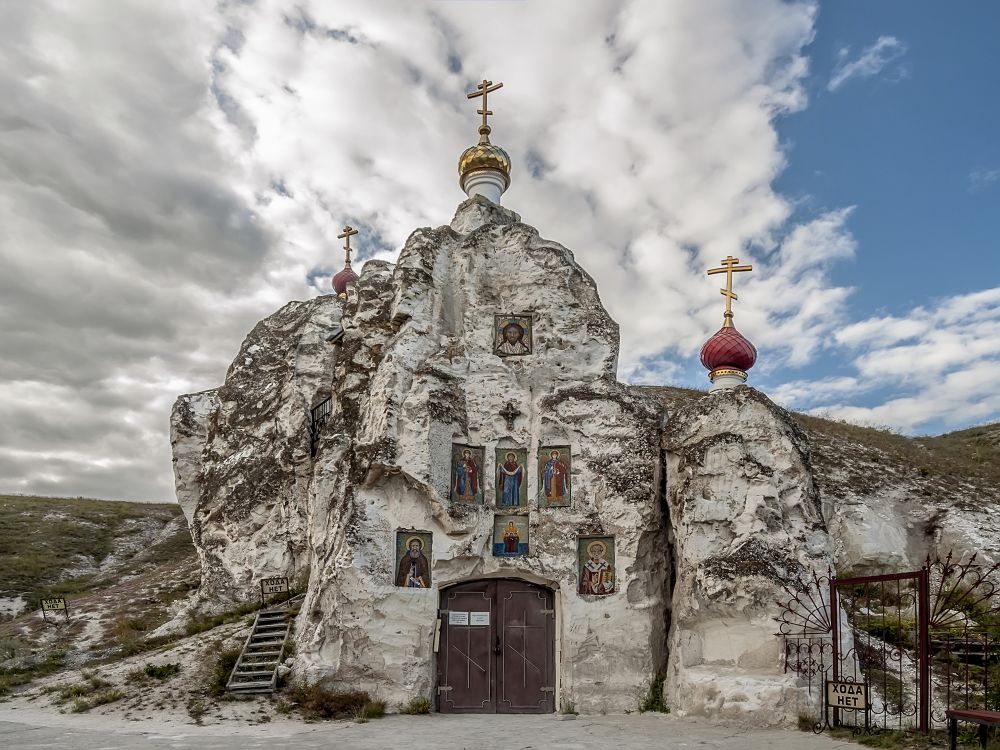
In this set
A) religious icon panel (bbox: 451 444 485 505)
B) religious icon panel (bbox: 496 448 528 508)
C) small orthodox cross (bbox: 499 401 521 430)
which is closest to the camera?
religious icon panel (bbox: 451 444 485 505)

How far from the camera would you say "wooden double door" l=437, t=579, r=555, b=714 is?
1277cm

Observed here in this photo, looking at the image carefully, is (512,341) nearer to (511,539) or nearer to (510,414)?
(510,414)

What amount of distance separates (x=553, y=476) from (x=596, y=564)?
5.63 feet

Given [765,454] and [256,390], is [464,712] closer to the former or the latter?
[765,454]

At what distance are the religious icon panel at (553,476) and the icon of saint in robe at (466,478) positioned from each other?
3.84ft

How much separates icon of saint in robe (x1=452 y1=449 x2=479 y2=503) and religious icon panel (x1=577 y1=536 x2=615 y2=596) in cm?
207

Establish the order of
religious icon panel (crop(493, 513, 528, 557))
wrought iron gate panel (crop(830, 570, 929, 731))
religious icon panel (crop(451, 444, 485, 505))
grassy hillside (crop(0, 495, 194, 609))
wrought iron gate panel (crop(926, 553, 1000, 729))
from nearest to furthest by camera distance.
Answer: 1. wrought iron gate panel (crop(830, 570, 929, 731))
2. wrought iron gate panel (crop(926, 553, 1000, 729))
3. religious icon panel (crop(493, 513, 528, 557))
4. religious icon panel (crop(451, 444, 485, 505))
5. grassy hillside (crop(0, 495, 194, 609))

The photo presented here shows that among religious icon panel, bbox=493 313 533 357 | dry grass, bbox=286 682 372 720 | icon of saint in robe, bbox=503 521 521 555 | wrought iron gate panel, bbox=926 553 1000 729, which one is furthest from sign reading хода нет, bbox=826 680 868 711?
religious icon panel, bbox=493 313 533 357

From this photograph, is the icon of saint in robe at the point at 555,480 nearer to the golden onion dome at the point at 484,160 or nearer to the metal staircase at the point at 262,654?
the metal staircase at the point at 262,654

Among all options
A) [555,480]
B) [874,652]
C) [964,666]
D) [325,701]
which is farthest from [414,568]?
[964,666]

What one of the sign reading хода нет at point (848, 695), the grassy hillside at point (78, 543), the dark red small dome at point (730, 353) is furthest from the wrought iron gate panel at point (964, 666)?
the grassy hillside at point (78, 543)

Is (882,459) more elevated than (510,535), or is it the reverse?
(882,459)

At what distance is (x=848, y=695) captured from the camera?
386 inches

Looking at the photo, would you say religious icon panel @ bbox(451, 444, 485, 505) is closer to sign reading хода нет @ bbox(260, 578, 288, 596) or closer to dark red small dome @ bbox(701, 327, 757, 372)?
dark red small dome @ bbox(701, 327, 757, 372)
